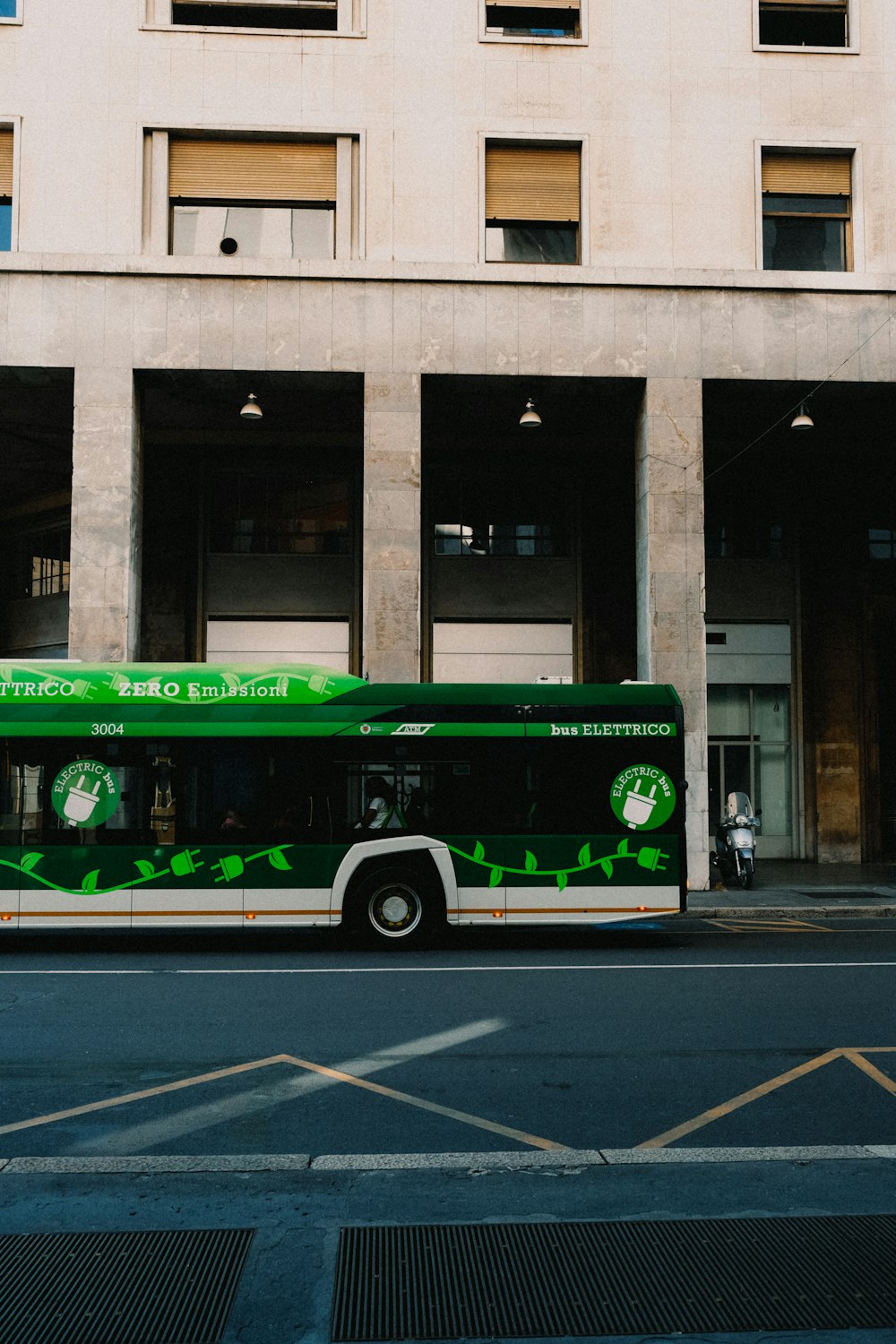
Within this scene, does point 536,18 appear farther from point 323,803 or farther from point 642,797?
point 323,803

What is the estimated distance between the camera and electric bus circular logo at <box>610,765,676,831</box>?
39.0 ft

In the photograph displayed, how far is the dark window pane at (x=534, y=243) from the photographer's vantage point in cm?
1855

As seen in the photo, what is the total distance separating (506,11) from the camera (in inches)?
733

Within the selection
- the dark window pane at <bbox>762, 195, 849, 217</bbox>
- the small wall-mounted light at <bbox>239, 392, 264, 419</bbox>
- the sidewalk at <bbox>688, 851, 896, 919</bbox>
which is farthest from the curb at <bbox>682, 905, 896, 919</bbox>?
the dark window pane at <bbox>762, 195, 849, 217</bbox>

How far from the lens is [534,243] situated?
18672mm

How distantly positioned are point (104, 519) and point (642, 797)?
33.5 ft

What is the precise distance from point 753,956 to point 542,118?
47.7ft

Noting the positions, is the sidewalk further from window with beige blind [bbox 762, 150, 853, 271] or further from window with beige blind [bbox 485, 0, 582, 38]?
window with beige blind [bbox 485, 0, 582, 38]

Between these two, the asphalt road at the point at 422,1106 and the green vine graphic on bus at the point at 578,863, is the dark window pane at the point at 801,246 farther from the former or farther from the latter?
the asphalt road at the point at 422,1106

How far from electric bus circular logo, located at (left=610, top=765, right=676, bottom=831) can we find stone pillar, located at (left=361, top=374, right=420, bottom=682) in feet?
19.4

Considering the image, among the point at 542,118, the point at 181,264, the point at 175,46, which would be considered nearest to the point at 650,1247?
the point at 181,264

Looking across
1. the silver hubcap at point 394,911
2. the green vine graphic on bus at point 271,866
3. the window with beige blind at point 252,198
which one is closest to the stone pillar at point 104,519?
the window with beige blind at point 252,198

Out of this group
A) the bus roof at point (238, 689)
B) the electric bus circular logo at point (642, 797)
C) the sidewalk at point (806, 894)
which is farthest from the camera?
the sidewalk at point (806, 894)

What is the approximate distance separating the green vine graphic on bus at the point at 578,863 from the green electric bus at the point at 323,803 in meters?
0.02
